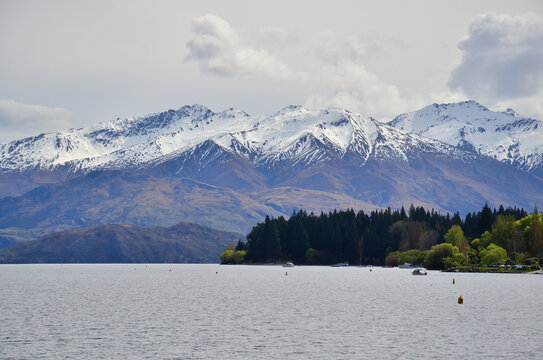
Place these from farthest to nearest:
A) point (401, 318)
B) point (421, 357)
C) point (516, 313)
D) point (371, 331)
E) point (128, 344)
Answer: point (516, 313) → point (401, 318) → point (371, 331) → point (128, 344) → point (421, 357)

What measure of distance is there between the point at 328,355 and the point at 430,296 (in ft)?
230

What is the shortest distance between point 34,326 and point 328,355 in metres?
37.6

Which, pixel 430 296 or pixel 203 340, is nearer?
pixel 203 340

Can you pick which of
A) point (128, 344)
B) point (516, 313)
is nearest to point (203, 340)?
point (128, 344)

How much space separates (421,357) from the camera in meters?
65.9

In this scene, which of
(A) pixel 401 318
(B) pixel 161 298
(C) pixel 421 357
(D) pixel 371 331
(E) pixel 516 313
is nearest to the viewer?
(C) pixel 421 357

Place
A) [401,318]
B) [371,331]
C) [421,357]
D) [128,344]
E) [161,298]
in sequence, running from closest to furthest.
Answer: [421,357] → [128,344] → [371,331] → [401,318] → [161,298]

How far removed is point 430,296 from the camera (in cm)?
13250

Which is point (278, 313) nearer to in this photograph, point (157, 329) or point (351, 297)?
point (157, 329)

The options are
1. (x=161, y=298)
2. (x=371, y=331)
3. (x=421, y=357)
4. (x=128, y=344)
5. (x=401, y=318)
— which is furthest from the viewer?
(x=161, y=298)

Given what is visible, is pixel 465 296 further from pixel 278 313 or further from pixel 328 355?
pixel 328 355

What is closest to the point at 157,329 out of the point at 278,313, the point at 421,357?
the point at 278,313

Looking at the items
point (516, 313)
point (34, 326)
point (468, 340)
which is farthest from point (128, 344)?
point (516, 313)

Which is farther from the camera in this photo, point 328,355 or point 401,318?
point 401,318
